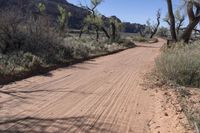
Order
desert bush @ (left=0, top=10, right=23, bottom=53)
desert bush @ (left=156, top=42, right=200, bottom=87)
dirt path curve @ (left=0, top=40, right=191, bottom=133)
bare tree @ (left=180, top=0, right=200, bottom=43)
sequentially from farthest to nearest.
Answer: bare tree @ (left=180, top=0, right=200, bottom=43), desert bush @ (left=0, top=10, right=23, bottom=53), desert bush @ (left=156, top=42, right=200, bottom=87), dirt path curve @ (left=0, top=40, right=191, bottom=133)

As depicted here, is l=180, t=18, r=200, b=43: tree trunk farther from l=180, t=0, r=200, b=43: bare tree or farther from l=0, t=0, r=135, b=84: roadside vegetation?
l=0, t=0, r=135, b=84: roadside vegetation

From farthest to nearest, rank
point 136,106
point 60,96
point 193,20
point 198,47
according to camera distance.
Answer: point 193,20 → point 198,47 → point 60,96 → point 136,106

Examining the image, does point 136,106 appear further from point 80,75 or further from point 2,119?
point 80,75

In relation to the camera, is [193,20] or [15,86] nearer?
[15,86]

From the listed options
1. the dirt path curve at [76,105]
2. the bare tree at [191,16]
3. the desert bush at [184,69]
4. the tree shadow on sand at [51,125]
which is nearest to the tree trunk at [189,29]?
the bare tree at [191,16]

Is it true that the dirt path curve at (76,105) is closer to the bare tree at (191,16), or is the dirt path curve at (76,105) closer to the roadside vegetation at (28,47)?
the roadside vegetation at (28,47)

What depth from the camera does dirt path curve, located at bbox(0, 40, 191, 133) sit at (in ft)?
30.4

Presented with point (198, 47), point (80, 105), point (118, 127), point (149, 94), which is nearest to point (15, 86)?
point (80, 105)

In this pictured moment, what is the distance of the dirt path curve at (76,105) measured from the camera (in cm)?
927

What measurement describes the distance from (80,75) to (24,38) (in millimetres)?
6532

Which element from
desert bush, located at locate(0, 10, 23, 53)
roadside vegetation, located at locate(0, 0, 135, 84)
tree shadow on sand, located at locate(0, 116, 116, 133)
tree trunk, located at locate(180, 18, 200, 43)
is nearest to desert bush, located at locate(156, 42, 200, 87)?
roadside vegetation, located at locate(0, 0, 135, 84)

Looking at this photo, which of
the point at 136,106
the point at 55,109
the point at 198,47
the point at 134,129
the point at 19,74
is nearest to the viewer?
the point at 134,129

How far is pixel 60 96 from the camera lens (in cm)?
1279

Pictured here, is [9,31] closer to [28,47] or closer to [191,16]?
[28,47]
